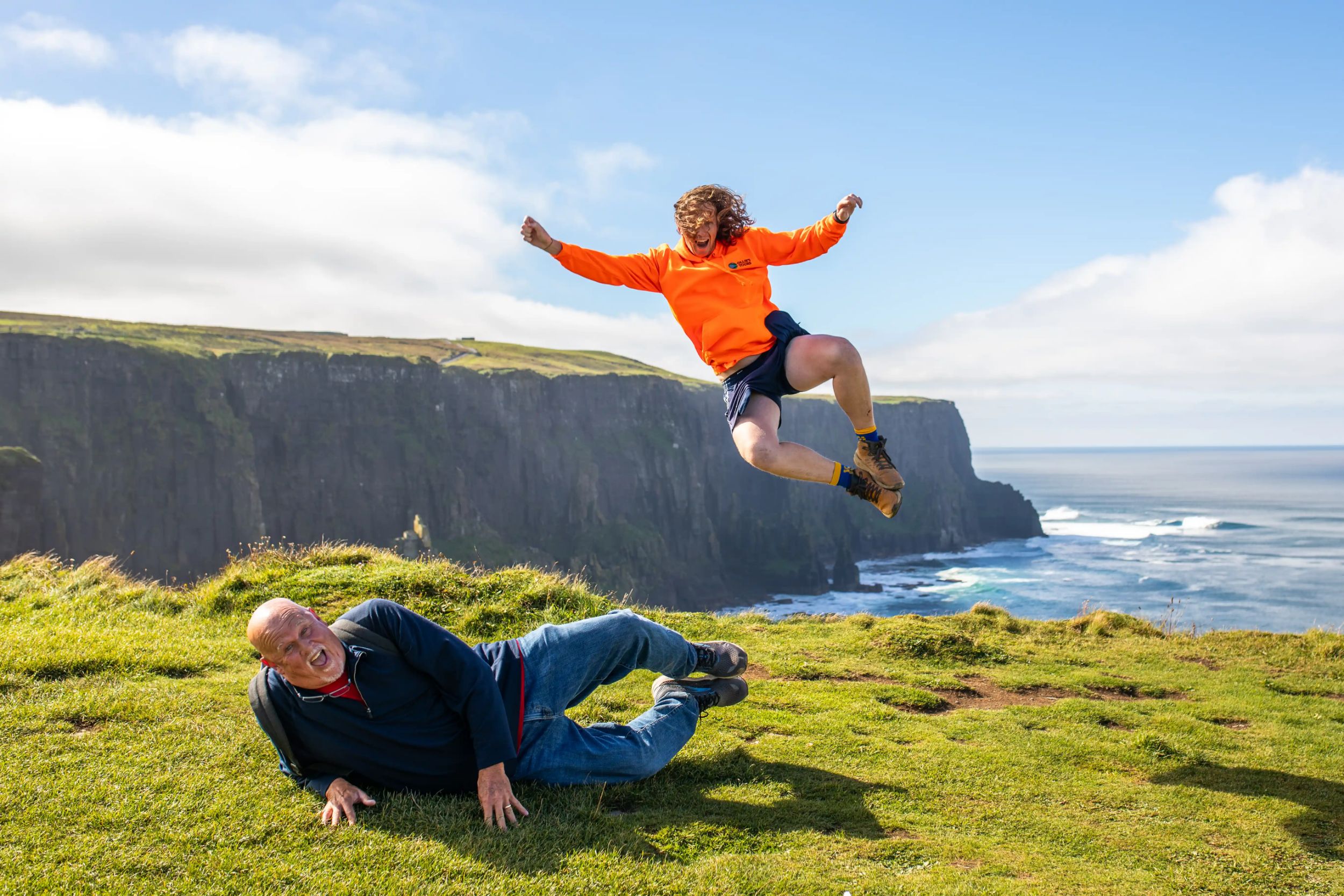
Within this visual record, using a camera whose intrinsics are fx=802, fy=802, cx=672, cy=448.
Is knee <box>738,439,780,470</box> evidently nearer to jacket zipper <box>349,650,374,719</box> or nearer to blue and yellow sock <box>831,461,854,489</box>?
blue and yellow sock <box>831,461,854,489</box>

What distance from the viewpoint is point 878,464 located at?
6930 millimetres

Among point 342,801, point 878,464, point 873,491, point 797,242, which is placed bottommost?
point 342,801

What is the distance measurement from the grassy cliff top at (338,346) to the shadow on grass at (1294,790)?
7385cm

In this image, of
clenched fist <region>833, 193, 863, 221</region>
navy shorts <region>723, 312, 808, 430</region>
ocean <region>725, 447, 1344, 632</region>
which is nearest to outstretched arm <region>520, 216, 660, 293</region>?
clenched fist <region>833, 193, 863, 221</region>

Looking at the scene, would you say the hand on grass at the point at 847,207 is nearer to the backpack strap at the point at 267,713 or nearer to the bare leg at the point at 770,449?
the bare leg at the point at 770,449

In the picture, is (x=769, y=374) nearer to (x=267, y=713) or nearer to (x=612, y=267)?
(x=612, y=267)

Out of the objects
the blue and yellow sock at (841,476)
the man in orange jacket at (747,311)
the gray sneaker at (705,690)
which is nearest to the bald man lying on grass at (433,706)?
the gray sneaker at (705,690)

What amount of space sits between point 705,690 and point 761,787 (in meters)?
0.83

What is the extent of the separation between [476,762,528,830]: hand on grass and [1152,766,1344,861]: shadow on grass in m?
4.42

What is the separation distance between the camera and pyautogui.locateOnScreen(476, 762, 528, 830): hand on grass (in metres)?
4.19

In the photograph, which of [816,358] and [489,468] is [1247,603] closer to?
[489,468]

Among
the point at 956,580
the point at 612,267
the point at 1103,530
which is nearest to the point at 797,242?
the point at 612,267

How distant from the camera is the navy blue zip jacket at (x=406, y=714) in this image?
4180 mm

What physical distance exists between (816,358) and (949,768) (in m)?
3.14
